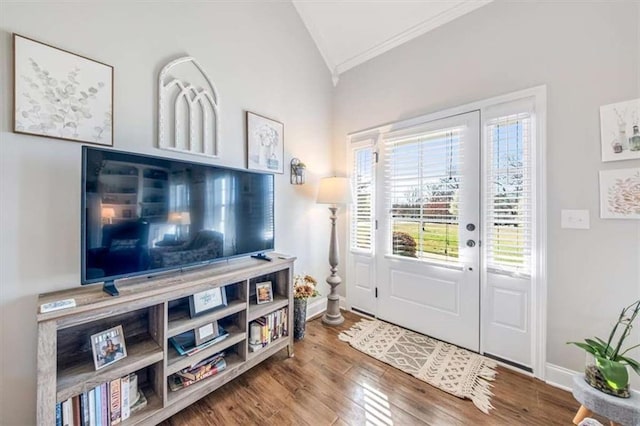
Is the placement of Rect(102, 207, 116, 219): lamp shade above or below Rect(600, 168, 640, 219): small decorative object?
below

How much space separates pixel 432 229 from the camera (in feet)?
8.02

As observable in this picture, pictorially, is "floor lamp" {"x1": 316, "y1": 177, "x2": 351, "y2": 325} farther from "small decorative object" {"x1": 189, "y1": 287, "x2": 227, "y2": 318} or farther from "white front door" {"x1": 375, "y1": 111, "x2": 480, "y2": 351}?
"small decorative object" {"x1": 189, "y1": 287, "x2": 227, "y2": 318}

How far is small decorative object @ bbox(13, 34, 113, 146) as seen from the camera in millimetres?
1301

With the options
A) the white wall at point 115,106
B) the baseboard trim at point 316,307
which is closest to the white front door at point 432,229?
the baseboard trim at point 316,307

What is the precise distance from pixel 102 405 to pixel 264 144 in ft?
6.91

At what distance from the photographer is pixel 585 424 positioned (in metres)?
1.08

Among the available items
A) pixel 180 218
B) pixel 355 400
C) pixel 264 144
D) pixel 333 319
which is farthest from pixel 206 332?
pixel 264 144

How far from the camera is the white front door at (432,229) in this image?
7.26 ft

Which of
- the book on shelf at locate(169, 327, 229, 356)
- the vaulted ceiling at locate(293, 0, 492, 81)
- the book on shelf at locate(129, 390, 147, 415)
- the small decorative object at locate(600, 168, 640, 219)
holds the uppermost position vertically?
the vaulted ceiling at locate(293, 0, 492, 81)

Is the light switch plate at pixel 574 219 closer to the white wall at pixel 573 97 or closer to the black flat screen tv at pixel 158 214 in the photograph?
the white wall at pixel 573 97

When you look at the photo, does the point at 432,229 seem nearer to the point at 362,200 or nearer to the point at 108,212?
the point at 362,200

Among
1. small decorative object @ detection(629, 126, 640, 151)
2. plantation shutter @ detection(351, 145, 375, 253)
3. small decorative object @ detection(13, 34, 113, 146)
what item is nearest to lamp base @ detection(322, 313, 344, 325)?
plantation shutter @ detection(351, 145, 375, 253)

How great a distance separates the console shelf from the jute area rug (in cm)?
97

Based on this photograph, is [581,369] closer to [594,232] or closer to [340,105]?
[594,232]
